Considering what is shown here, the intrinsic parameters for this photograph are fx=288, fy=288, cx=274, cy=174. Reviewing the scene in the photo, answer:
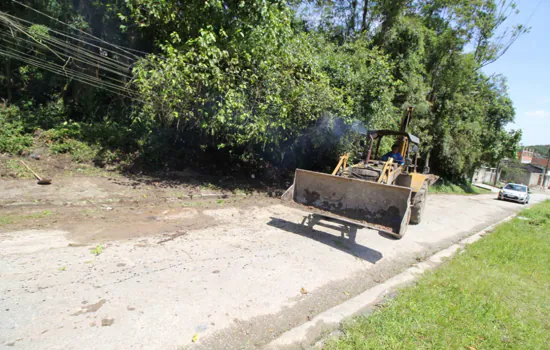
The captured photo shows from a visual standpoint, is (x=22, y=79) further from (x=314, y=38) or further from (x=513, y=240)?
(x=513, y=240)

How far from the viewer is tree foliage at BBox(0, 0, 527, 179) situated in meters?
9.08

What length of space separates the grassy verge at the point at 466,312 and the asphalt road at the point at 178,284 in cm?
64

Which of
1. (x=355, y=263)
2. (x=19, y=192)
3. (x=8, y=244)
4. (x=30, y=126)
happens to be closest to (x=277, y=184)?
(x=355, y=263)

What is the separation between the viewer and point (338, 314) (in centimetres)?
346

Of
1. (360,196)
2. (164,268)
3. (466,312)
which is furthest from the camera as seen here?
(360,196)

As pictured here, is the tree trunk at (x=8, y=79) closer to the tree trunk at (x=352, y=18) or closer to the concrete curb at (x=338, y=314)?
the tree trunk at (x=352, y=18)

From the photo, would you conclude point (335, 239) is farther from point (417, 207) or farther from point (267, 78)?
point (267, 78)

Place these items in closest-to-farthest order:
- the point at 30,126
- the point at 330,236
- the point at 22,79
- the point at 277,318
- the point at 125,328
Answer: the point at 125,328
the point at 277,318
the point at 330,236
the point at 30,126
the point at 22,79

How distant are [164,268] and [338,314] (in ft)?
7.99

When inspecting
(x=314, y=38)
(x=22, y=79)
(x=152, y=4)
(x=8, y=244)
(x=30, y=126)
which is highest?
(x=314, y=38)

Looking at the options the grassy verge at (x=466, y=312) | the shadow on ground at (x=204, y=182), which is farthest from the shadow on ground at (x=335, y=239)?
the shadow on ground at (x=204, y=182)

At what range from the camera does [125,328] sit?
2.80 metres

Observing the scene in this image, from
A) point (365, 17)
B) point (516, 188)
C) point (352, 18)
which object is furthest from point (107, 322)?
point (516, 188)

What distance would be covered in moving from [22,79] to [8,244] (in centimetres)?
1660
